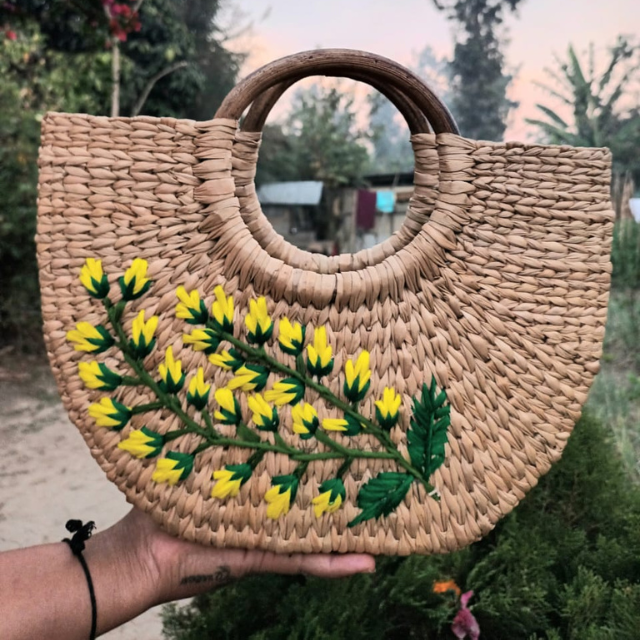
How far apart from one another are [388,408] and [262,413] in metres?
0.13

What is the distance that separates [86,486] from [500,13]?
6.44 meters

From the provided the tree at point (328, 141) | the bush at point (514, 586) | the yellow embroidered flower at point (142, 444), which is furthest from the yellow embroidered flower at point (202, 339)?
the tree at point (328, 141)

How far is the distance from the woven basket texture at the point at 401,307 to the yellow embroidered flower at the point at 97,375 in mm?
14

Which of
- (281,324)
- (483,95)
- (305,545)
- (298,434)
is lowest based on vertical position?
(305,545)

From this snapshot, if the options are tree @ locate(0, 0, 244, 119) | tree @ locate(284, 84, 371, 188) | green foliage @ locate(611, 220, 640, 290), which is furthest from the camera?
tree @ locate(284, 84, 371, 188)

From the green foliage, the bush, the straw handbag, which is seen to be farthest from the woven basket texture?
the green foliage

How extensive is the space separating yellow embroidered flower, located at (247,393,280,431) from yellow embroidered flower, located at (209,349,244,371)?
0.12 ft

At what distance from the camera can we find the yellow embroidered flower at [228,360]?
2.03 feet

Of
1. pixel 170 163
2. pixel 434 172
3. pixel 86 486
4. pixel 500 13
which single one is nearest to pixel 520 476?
pixel 434 172

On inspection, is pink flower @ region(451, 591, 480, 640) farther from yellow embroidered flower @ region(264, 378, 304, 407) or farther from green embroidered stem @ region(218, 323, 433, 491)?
yellow embroidered flower @ region(264, 378, 304, 407)

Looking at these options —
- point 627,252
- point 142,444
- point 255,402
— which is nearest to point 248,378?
point 255,402

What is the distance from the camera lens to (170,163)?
609mm

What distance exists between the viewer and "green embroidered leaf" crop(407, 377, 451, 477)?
2.03 ft

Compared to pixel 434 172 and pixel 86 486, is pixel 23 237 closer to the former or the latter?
pixel 86 486
